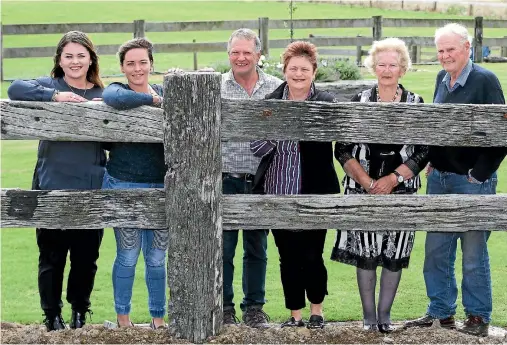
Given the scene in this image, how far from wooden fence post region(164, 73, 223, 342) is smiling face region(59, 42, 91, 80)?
74 centimetres

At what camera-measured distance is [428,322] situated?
5883 mm

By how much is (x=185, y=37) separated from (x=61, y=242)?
35.7m

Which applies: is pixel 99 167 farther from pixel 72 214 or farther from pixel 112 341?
pixel 112 341

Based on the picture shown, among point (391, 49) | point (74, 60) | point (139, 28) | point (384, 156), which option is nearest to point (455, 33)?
point (391, 49)

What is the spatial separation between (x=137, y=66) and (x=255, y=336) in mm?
1664

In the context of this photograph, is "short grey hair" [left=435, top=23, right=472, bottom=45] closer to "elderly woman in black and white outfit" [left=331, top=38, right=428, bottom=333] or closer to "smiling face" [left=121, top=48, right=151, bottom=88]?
"elderly woman in black and white outfit" [left=331, top=38, right=428, bottom=333]

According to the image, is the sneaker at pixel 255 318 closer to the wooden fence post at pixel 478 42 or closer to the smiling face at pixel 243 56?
the smiling face at pixel 243 56

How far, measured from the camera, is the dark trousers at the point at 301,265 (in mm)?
5645

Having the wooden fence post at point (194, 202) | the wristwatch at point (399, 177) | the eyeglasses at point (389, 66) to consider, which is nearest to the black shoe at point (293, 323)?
the wooden fence post at point (194, 202)

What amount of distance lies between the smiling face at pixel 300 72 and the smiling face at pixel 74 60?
116cm

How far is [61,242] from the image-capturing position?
5.57m

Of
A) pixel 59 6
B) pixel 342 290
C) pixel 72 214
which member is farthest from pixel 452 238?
pixel 59 6

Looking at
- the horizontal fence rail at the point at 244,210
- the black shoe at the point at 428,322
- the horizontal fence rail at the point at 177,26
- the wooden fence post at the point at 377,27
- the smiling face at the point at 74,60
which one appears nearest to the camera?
the horizontal fence rail at the point at 244,210

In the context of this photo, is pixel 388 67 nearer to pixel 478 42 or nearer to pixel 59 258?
pixel 59 258
